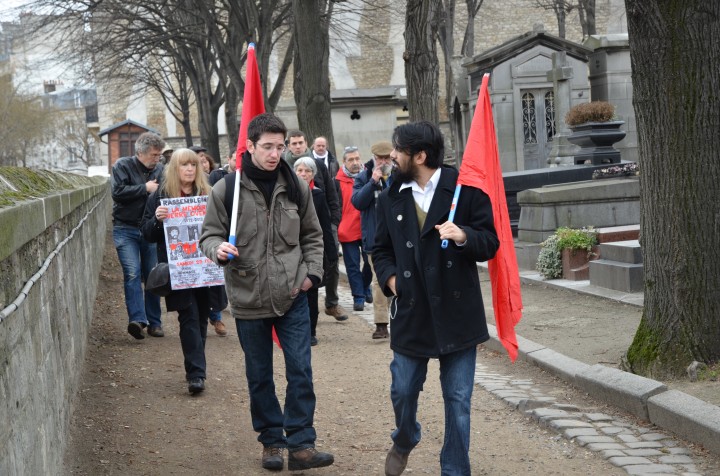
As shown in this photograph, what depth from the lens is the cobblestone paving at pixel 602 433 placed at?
6133 millimetres

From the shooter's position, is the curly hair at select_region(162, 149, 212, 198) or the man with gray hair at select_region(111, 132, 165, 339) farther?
the man with gray hair at select_region(111, 132, 165, 339)

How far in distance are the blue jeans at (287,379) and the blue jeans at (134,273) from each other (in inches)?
172

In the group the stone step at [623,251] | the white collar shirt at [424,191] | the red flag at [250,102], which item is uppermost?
the red flag at [250,102]

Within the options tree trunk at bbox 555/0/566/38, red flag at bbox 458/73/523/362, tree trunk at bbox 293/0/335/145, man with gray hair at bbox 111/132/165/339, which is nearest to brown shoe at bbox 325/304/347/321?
man with gray hair at bbox 111/132/165/339

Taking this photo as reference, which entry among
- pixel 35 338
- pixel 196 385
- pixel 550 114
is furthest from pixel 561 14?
pixel 35 338

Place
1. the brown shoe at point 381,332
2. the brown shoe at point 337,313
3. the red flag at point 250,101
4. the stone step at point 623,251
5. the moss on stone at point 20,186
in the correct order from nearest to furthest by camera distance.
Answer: the moss on stone at point 20,186
the red flag at point 250,101
the brown shoe at point 381,332
the stone step at point 623,251
the brown shoe at point 337,313

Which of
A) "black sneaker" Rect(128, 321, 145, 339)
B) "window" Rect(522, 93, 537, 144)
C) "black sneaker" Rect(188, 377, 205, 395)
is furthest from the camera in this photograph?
"window" Rect(522, 93, 537, 144)

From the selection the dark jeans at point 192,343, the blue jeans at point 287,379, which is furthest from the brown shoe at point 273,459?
the dark jeans at point 192,343

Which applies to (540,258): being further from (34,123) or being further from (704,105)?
(34,123)

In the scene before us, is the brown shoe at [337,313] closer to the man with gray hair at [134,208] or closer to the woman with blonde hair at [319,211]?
the woman with blonde hair at [319,211]

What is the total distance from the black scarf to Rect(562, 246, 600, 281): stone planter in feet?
24.6

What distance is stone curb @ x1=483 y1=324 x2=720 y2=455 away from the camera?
20.7 ft

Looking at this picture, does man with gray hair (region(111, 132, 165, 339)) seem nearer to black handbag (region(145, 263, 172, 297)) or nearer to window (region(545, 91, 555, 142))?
black handbag (region(145, 263, 172, 297))

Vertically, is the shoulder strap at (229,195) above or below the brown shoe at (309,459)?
above
